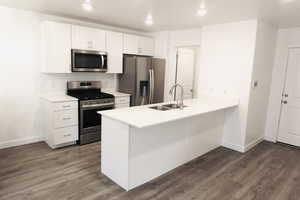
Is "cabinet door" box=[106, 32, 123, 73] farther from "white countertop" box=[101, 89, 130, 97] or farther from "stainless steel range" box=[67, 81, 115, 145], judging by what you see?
"stainless steel range" box=[67, 81, 115, 145]

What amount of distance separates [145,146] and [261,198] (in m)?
1.61

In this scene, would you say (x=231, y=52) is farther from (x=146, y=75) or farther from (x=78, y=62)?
(x=78, y=62)

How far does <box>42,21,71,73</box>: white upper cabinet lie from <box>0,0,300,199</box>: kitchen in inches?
0.7

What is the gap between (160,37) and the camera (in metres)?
5.36

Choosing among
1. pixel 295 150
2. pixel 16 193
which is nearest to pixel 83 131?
pixel 16 193

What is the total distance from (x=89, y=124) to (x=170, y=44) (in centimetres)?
287

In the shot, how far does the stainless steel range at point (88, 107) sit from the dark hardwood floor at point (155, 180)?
29cm

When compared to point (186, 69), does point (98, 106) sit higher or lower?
lower

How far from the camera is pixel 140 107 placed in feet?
10.4

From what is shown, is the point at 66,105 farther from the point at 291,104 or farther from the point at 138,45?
the point at 291,104

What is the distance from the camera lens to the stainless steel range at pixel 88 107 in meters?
3.91

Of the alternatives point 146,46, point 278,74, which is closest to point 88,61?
point 146,46

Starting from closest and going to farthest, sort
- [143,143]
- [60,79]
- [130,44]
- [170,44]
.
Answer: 1. [143,143]
2. [60,79]
3. [130,44]
4. [170,44]

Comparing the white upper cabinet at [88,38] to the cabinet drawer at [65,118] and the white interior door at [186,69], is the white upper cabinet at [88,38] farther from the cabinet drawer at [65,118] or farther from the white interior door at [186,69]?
the white interior door at [186,69]
